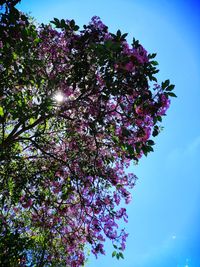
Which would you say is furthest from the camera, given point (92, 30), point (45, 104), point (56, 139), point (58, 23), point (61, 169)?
point (56, 139)

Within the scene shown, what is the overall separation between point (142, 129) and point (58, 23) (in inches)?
123

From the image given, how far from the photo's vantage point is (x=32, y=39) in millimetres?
6602

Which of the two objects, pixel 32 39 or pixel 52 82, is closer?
pixel 32 39

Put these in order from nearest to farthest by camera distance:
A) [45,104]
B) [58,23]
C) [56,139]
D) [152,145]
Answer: [45,104]
[152,145]
[58,23]
[56,139]

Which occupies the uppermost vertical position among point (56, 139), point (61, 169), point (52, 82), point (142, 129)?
point (56, 139)

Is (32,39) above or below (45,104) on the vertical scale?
above

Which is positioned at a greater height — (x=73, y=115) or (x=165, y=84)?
(x=73, y=115)

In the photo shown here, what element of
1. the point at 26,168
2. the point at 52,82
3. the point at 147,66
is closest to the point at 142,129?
the point at 147,66

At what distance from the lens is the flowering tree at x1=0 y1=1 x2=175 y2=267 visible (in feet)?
19.0

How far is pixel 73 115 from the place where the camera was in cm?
927

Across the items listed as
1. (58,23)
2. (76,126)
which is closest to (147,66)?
(58,23)

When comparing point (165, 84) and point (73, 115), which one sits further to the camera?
point (73, 115)

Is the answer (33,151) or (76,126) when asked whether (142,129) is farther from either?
(33,151)

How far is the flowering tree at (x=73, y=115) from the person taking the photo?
228 inches
